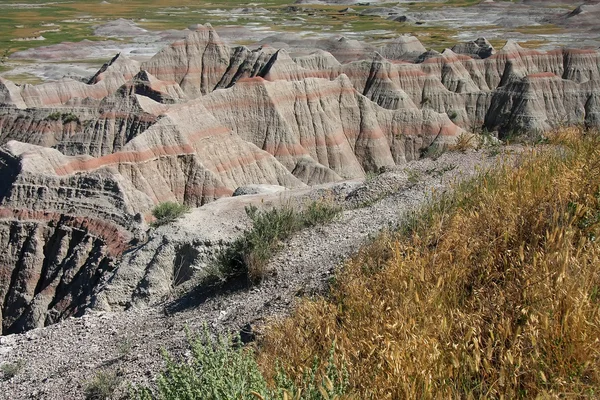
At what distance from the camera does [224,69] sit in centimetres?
6175

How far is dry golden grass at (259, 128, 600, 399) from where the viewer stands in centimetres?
433

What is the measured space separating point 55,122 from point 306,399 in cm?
3934

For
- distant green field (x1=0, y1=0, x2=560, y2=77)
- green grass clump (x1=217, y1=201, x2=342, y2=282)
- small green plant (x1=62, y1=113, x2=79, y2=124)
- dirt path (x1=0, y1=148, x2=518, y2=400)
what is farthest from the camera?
distant green field (x1=0, y1=0, x2=560, y2=77)

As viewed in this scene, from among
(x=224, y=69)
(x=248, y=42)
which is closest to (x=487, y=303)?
(x=224, y=69)

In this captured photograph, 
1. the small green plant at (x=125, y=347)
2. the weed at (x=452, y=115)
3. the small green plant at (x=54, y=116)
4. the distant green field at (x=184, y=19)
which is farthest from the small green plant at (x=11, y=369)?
the distant green field at (x=184, y=19)

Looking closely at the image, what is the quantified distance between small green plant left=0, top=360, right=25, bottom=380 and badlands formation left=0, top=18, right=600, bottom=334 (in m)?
4.51

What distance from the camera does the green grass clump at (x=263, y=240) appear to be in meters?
9.86

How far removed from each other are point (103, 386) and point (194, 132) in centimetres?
2695

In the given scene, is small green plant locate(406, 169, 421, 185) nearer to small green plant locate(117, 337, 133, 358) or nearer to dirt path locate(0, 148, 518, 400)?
dirt path locate(0, 148, 518, 400)

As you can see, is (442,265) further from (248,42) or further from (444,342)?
(248,42)

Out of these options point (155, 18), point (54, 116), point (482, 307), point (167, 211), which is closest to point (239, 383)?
point (482, 307)

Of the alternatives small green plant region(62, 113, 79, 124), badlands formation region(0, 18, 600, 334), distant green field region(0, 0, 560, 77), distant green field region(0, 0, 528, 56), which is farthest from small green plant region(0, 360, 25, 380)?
distant green field region(0, 0, 528, 56)

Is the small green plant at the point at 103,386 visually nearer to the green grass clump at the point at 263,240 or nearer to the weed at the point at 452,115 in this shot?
the green grass clump at the point at 263,240

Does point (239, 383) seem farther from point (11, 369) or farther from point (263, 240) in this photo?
point (11, 369)
